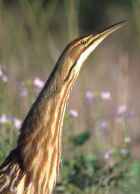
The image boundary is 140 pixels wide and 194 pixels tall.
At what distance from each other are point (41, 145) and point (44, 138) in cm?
3

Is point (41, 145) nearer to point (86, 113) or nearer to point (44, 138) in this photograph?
point (44, 138)

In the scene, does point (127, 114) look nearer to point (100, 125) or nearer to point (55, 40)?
point (100, 125)

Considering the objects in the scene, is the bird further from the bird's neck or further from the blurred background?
the blurred background

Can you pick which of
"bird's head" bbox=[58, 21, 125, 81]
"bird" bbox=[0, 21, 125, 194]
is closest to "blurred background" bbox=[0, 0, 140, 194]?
"bird" bbox=[0, 21, 125, 194]

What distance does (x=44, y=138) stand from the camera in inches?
135

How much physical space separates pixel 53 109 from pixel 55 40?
704 centimetres

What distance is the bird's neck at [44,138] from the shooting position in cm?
334

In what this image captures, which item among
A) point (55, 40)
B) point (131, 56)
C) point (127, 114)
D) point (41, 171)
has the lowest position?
point (41, 171)

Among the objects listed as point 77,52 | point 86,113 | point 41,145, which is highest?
point 86,113

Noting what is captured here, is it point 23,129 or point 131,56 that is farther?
point 131,56

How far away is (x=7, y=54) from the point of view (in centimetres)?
630

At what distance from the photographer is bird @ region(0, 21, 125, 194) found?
331 cm

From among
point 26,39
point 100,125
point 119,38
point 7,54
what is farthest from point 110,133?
point 119,38

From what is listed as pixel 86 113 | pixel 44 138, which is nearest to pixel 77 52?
pixel 44 138
